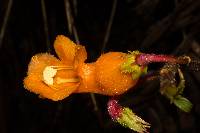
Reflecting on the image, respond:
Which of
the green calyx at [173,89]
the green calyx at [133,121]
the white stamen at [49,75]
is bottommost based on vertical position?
the green calyx at [133,121]

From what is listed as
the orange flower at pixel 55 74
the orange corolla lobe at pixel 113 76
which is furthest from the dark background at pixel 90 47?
the orange corolla lobe at pixel 113 76

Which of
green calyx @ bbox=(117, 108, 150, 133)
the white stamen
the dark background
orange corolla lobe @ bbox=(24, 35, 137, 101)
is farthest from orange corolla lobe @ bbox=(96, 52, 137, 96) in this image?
the dark background

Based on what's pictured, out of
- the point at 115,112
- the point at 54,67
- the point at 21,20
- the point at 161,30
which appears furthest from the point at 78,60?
the point at 21,20

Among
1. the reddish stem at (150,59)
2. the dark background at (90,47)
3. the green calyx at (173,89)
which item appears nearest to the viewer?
the reddish stem at (150,59)

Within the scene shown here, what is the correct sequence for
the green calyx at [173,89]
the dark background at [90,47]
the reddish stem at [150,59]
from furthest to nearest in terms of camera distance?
the dark background at [90,47] < the green calyx at [173,89] < the reddish stem at [150,59]

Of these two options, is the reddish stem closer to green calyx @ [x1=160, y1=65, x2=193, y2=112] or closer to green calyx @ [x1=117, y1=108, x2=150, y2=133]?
green calyx @ [x1=160, y1=65, x2=193, y2=112]

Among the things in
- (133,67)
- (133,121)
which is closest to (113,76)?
(133,67)

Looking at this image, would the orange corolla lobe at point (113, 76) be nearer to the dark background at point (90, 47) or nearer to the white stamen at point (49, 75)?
the white stamen at point (49, 75)
